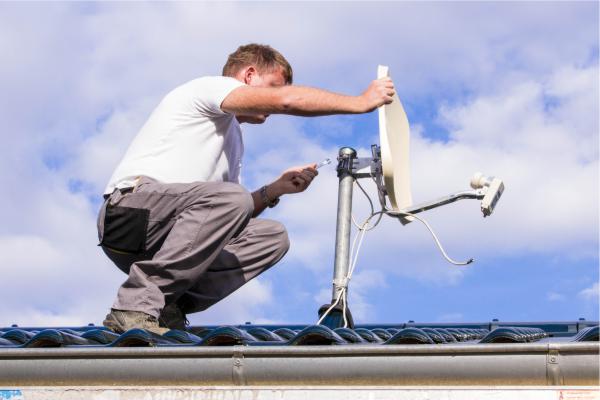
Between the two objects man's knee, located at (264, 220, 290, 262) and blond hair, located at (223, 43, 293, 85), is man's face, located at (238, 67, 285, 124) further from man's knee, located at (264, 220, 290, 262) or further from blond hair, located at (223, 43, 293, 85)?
man's knee, located at (264, 220, 290, 262)

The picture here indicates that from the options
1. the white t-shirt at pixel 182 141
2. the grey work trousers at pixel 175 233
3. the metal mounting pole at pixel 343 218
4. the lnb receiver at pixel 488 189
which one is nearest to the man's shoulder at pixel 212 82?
the white t-shirt at pixel 182 141

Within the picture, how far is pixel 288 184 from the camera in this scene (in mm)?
5516

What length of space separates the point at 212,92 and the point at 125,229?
775mm

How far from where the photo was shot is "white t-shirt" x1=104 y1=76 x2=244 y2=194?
477 cm

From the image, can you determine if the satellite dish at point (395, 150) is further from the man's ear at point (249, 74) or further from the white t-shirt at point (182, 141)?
the white t-shirt at point (182, 141)

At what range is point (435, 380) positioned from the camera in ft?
10.2

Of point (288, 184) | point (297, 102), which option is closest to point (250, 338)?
point (297, 102)

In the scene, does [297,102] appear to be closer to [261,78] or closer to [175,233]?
[261,78]

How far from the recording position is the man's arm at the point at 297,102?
4391mm

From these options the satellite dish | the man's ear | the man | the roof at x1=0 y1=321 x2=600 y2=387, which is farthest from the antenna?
the roof at x1=0 y1=321 x2=600 y2=387

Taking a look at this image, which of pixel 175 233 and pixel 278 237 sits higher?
pixel 278 237

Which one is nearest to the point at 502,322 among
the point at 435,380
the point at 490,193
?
the point at 490,193

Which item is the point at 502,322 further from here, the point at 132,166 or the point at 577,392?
the point at 577,392

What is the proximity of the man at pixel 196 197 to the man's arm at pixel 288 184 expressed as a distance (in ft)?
1.03
